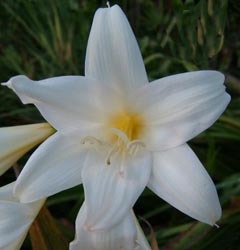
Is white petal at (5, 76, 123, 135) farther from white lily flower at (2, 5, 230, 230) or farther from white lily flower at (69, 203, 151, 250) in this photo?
white lily flower at (69, 203, 151, 250)

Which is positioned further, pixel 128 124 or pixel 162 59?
pixel 162 59

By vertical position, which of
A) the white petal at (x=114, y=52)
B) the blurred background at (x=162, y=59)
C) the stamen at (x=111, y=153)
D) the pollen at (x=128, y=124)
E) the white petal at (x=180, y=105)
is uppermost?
the white petal at (x=114, y=52)

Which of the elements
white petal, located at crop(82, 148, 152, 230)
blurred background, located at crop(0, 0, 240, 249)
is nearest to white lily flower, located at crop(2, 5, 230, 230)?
white petal, located at crop(82, 148, 152, 230)

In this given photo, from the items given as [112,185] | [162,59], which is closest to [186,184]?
[112,185]

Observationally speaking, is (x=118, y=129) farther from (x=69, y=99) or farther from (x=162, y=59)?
(x=162, y=59)

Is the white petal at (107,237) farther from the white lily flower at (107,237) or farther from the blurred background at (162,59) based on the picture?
the blurred background at (162,59)

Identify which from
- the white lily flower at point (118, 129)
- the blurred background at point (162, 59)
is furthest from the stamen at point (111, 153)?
the blurred background at point (162, 59)

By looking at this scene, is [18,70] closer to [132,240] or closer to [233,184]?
[233,184]
